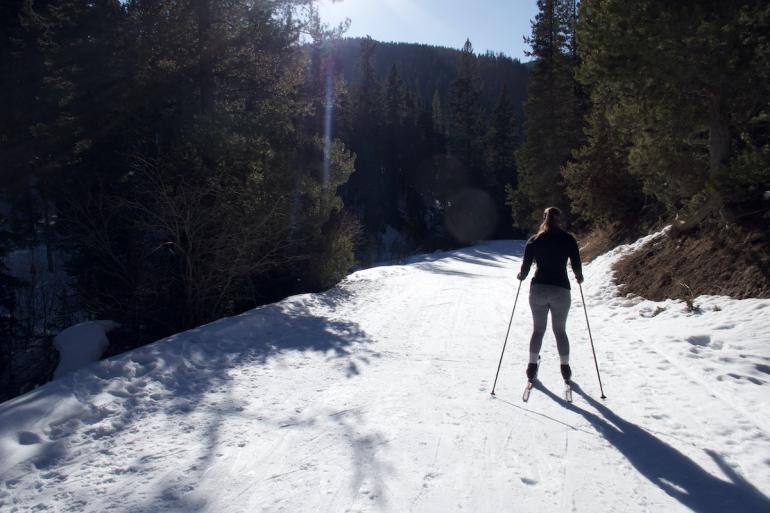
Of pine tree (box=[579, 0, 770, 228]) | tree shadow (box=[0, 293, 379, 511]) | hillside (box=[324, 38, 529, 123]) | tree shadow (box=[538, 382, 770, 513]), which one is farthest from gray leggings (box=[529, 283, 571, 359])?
hillside (box=[324, 38, 529, 123])

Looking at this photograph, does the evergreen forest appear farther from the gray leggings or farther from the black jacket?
the gray leggings

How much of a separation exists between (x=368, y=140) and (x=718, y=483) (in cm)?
5049

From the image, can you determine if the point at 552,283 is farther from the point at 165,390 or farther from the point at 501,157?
the point at 501,157

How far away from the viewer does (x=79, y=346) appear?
748cm

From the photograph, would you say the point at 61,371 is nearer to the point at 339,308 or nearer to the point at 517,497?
the point at 339,308

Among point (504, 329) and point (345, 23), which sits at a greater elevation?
point (345, 23)

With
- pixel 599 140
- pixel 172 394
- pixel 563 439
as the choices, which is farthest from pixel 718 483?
pixel 599 140

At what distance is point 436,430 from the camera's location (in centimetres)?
440

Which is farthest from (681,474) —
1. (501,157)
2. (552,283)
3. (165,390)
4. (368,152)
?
(501,157)

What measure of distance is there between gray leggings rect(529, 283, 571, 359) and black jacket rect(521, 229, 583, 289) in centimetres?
8

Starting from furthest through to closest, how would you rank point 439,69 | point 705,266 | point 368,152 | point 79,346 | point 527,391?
point 439,69 → point 368,152 → point 705,266 → point 79,346 → point 527,391

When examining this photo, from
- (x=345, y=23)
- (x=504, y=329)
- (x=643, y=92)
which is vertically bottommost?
(x=504, y=329)

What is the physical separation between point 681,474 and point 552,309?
7.11 feet

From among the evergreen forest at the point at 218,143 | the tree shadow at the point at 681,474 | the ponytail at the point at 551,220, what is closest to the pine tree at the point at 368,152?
the evergreen forest at the point at 218,143
